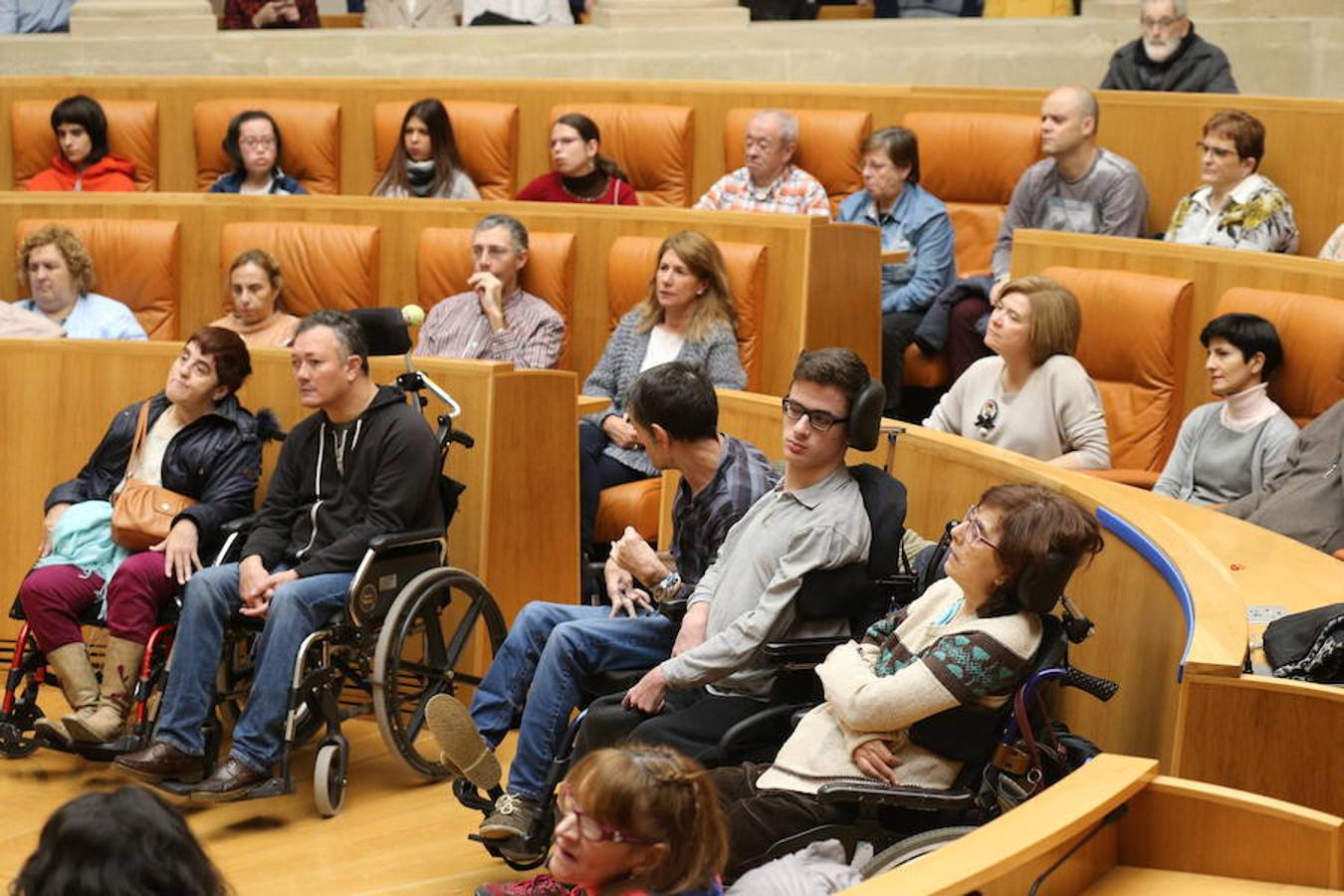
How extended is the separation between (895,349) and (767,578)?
109 inches

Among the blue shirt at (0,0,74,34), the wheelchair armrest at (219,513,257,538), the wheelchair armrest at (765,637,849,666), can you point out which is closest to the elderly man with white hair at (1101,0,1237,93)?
the wheelchair armrest at (219,513,257,538)

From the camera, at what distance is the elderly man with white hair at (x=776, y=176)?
6.45m

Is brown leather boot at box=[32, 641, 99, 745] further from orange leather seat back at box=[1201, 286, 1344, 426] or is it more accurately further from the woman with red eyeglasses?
orange leather seat back at box=[1201, 286, 1344, 426]

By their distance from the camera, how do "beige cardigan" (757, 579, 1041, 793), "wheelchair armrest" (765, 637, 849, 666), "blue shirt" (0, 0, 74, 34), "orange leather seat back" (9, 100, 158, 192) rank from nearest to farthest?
"beige cardigan" (757, 579, 1041, 793), "wheelchair armrest" (765, 637, 849, 666), "orange leather seat back" (9, 100, 158, 192), "blue shirt" (0, 0, 74, 34)

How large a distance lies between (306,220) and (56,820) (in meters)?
4.25

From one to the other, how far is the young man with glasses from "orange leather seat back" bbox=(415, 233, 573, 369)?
2322 mm

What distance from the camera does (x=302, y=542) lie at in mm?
4418

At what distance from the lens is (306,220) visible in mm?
6035

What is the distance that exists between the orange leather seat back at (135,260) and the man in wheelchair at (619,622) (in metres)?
2.64

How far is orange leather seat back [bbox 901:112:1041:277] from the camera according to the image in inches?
260

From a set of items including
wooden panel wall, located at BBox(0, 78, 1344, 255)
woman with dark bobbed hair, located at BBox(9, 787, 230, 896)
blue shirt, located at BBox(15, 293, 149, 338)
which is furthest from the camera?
wooden panel wall, located at BBox(0, 78, 1344, 255)

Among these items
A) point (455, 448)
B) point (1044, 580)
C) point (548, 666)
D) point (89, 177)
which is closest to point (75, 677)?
point (455, 448)

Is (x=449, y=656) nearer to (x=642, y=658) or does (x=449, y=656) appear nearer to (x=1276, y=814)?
(x=642, y=658)

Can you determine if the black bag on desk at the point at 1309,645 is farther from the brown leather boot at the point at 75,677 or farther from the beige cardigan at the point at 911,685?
the brown leather boot at the point at 75,677
